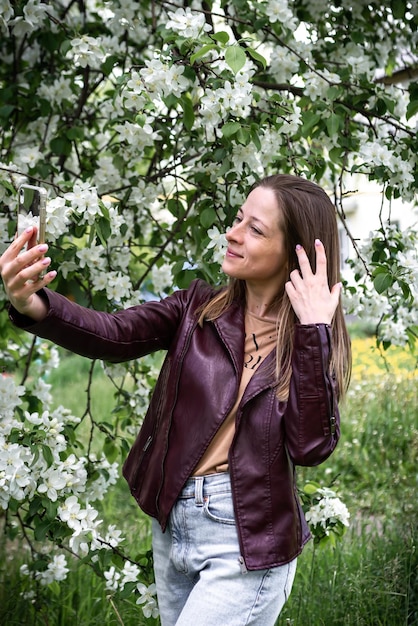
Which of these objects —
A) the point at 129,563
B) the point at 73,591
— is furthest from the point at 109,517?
the point at 129,563

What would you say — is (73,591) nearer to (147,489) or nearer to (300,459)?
(147,489)

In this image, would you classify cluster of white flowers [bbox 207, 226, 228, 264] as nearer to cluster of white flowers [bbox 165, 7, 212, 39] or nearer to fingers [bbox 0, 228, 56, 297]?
cluster of white flowers [bbox 165, 7, 212, 39]

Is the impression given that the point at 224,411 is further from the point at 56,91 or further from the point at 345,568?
the point at 56,91

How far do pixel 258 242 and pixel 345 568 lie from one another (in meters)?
1.78

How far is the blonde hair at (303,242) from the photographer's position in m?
1.99

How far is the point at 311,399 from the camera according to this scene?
5.81 feet

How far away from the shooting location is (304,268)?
6.20ft

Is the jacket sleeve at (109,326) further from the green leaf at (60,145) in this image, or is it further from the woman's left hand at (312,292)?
the green leaf at (60,145)

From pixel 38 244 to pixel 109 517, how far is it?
318 centimetres

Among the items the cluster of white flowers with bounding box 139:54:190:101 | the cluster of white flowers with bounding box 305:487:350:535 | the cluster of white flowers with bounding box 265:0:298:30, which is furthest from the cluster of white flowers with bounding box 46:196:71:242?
the cluster of white flowers with bounding box 305:487:350:535

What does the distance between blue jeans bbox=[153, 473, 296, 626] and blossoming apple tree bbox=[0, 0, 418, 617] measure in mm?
574

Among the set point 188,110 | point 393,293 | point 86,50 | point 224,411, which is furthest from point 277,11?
point 224,411

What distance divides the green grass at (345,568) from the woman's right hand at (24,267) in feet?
3.21

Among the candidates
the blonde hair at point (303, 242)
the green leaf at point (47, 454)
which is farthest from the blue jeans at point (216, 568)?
the green leaf at point (47, 454)
